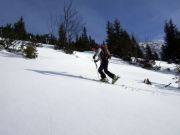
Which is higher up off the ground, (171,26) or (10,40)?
(171,26)

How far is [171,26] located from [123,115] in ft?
155

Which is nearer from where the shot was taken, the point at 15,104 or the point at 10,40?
the point at 15,104

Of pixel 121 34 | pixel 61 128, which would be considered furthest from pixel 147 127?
pixel 121 34

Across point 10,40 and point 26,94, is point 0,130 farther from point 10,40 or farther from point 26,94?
point 10,40

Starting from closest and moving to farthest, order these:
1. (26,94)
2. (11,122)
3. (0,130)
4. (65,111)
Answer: (0,130) < (11,122) < (65,111) < (26,94)

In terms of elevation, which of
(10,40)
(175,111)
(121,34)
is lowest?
(175,111)

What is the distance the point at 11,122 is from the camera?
2.97 metres

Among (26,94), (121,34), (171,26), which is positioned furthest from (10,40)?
(171,26)

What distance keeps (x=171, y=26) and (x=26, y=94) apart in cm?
4733

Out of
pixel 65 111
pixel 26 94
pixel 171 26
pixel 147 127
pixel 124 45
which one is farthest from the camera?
pixel 171 26

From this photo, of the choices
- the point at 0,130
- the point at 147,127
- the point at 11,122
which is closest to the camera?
the point at 0,130

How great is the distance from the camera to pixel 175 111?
4590mm

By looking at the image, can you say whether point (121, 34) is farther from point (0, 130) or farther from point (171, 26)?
point (0, 130)

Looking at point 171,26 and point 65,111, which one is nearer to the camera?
point 65,111
